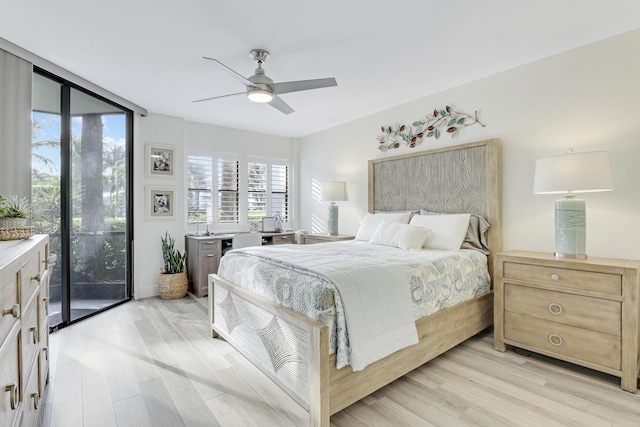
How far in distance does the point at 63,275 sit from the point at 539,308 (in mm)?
4390

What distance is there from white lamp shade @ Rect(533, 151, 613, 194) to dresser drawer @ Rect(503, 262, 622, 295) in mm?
599

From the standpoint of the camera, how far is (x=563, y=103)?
8.76 feet

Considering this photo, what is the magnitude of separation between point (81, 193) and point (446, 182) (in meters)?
4.03

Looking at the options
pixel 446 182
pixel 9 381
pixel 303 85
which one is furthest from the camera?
pixel 446 182

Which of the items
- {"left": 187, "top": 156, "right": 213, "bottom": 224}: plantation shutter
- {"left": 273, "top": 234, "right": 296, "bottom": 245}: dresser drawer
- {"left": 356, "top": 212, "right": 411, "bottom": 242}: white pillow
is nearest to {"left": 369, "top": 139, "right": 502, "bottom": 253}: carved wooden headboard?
{"left": 356, "top": 212, "right": 411, "bottom": 242}: white pillow

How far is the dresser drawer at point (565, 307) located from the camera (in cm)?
206

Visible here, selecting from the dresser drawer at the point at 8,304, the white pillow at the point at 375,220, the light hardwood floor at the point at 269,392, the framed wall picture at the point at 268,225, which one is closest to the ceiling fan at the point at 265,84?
the white pillow at the point at 375,220

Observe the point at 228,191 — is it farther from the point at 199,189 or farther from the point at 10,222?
the point at 10,222

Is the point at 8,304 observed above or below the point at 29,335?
above

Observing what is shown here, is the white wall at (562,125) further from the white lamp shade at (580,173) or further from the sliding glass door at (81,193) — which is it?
the sliding glass door at (81,193)

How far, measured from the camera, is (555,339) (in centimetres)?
229

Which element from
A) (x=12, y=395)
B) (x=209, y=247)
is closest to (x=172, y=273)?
(x=209, y=247)

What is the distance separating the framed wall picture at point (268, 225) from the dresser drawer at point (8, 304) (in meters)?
3.99

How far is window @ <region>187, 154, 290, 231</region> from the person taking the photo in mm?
4832
